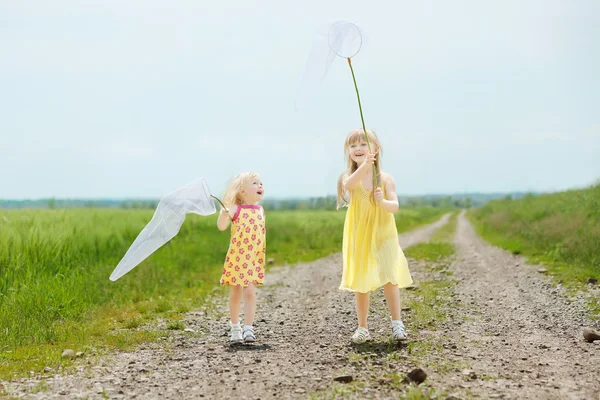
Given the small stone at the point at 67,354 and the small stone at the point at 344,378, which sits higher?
the small stone at the point at 344,378

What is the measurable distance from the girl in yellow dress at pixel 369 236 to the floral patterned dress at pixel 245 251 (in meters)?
0.96

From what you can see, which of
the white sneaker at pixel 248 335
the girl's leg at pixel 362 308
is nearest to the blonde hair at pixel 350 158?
the girl's leg at pixel 362 308

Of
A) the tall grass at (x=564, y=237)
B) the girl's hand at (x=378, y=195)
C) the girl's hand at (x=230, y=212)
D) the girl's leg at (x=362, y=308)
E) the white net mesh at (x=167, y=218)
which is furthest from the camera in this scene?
the tall grass at (x=564, y=237)

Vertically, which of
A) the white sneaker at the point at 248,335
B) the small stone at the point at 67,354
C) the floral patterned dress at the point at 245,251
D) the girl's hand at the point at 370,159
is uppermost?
the girl's hand at the point at 370,159

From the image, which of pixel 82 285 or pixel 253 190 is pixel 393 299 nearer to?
pixel 253 190

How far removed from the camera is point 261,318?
29.5 ft

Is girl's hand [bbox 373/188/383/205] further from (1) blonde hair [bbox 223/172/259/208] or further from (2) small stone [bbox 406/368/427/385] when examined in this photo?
(2) small stone [bbox 406/368/427/385]

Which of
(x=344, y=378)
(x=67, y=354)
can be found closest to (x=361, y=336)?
(x=344, y=378)

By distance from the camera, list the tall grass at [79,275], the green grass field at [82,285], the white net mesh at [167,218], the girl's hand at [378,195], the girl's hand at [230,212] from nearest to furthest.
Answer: the girl's hand at [378,195] < the girl's hand at [230,212] < the white net mesh at [167,218] < the green grass field at [82,285] < the tall grass at [79,275]

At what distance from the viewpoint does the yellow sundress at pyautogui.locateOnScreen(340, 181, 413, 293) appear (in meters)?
6.87

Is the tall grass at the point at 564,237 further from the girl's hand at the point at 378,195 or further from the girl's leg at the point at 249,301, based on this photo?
the girl's leg at the point at 249,301

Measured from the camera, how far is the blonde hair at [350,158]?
6879 millimetres

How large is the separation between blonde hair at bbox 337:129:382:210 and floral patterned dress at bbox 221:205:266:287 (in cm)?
91

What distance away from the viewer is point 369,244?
6965mm
